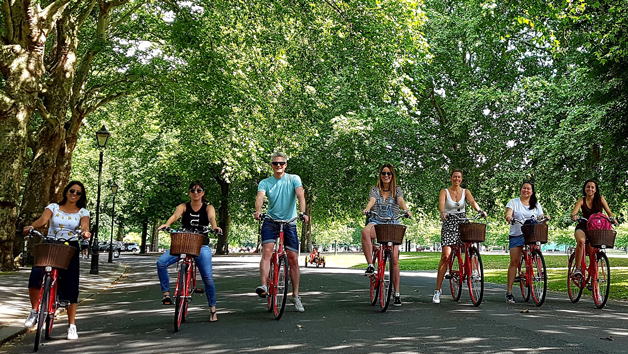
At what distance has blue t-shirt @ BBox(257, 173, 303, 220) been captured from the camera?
27.8 feet

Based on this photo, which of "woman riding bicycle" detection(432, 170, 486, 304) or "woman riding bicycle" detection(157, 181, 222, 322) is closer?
"woman riding bicycle" detection(157, 181, 222, 322)

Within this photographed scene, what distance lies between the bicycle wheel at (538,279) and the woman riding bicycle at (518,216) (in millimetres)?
320

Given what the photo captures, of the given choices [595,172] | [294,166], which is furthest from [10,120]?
[294,166]

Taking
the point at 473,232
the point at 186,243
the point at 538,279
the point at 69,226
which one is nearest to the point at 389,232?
the point at 473,232

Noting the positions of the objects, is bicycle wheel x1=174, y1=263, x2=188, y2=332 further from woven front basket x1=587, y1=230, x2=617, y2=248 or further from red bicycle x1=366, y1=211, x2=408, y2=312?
woven front basket x1=587, y1=230, x2=617, y2=248

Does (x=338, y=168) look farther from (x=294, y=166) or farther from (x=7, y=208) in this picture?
(x=7, y=208)

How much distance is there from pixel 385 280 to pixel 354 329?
1.89 m

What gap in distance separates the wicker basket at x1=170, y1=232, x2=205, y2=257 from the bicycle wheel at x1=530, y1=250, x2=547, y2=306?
17.1ft

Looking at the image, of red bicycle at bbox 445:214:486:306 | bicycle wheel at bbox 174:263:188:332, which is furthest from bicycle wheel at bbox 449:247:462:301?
bicycle wheel at bbox 174:263:188:332

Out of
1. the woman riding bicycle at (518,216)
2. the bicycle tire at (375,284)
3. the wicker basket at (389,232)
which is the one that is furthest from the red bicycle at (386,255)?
the woman riding bicycle at (518,216)

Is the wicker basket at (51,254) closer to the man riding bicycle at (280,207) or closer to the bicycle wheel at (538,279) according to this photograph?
the man riding bicycle at (280,207)

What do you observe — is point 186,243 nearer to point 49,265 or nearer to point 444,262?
point 49,265

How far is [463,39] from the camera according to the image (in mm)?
28125

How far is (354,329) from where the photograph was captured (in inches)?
281
